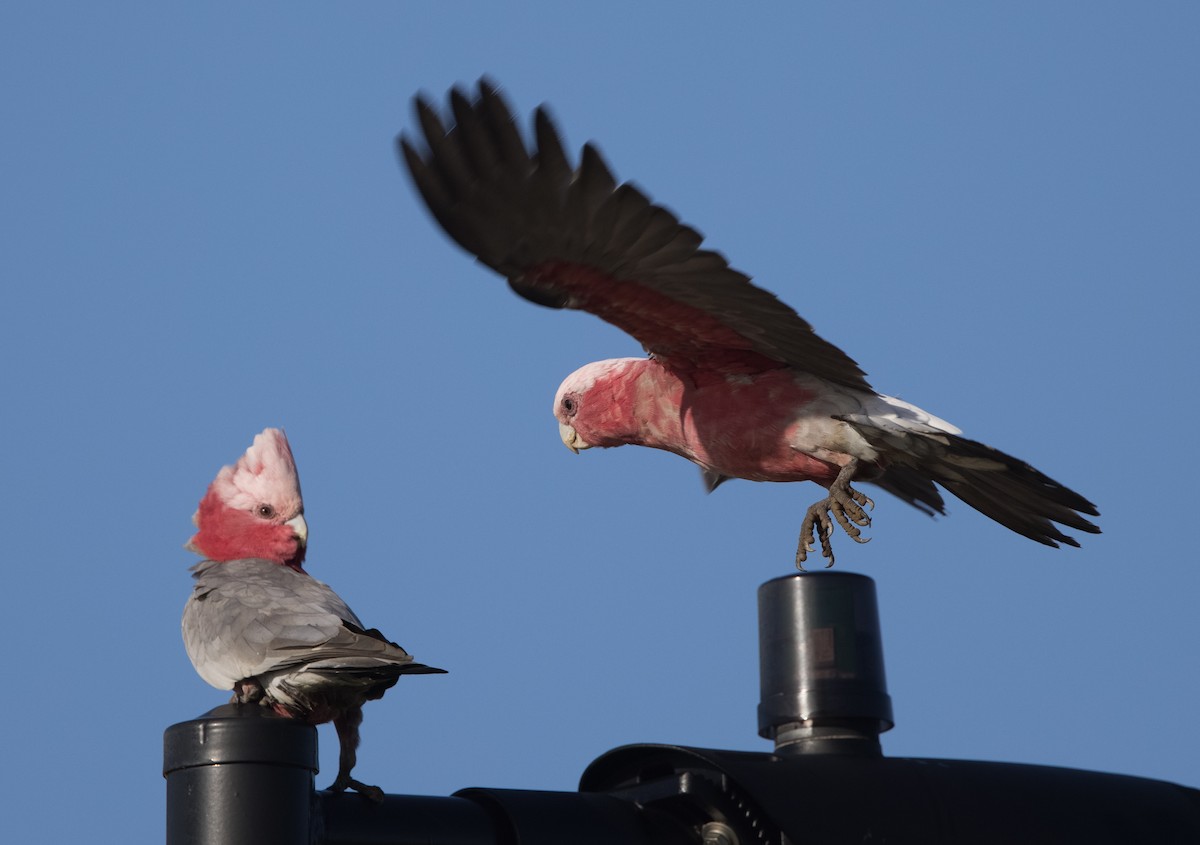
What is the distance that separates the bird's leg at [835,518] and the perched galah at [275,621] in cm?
202

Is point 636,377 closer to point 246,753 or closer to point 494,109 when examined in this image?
point 494,109

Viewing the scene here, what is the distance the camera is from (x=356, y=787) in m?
3.93

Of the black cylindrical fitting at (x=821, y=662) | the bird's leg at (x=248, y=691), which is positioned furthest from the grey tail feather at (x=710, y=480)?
the bird's leg at (x=248, y=691)

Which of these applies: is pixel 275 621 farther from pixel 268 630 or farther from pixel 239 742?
pixel 239 742

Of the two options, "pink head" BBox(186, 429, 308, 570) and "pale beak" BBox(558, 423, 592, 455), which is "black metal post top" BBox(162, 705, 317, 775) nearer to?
"pink head" BBox(186, 429, 308, 570)

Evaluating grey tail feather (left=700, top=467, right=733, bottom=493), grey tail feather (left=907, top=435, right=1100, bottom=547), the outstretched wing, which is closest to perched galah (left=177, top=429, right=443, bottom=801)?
the outstretched wing

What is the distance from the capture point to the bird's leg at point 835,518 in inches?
219

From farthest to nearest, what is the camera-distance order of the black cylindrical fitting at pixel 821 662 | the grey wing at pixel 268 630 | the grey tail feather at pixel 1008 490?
the grey tail feather at pixel 1008 490, the black cylindrical fitting at pixel 821 662, the grey wing at pixel 268 630

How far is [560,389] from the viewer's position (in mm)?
6977

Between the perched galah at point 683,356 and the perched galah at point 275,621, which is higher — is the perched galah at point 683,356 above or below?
above

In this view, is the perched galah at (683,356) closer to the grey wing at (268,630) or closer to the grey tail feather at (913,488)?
the grey tail feather at (913,488)

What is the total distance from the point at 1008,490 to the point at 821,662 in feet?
6.19

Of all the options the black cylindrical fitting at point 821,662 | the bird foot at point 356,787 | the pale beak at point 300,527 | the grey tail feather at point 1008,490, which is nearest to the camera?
the bird foot at point 356,787

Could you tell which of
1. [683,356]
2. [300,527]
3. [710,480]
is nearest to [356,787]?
[300,527]
